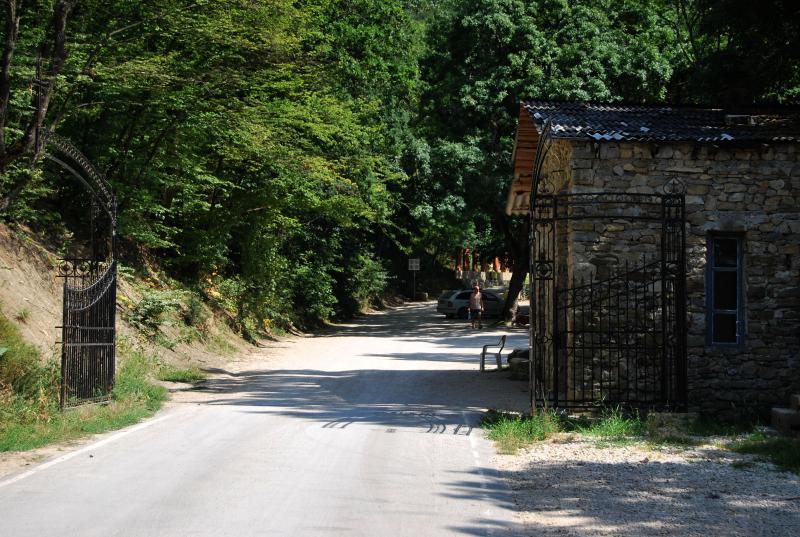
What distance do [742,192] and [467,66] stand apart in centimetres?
2043

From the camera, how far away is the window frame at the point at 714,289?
43.4 ft

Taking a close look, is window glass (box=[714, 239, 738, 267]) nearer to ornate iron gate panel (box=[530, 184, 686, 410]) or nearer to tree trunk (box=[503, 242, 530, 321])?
ornate iron gate panel (box=[530, 184, 686, 410])

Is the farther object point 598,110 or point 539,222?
point 598,110

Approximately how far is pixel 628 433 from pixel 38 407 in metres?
7.95

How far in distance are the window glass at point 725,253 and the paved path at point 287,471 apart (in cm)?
407

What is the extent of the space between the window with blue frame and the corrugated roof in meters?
1.64

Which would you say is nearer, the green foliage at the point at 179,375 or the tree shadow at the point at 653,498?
the tree shadow at the point at 653,498

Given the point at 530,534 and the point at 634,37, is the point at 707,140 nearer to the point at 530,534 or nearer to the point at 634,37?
the point at 530,534

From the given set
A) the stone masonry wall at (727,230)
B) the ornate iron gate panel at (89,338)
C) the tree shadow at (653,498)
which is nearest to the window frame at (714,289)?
the stone masonry wall at (727,230)

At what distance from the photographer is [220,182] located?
72.9 ft

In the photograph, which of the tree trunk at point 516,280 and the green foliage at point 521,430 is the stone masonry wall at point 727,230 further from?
the tree trunk at point 516,280

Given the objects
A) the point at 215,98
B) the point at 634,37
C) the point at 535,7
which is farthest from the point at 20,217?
the point at 634,37

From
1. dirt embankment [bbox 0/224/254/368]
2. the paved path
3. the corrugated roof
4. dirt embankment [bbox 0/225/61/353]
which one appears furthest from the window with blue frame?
A: dirt embankment [bbox 0/225/61/353]

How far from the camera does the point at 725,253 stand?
13.4 m
